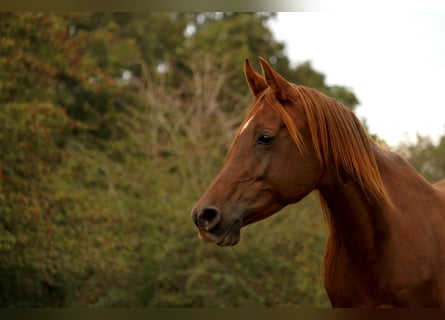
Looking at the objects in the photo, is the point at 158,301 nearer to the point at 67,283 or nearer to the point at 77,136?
the point at 67,283

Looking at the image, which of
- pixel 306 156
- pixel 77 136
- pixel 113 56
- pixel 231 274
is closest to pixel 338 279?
pixel 306 156

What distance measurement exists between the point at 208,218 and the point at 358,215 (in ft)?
2.60


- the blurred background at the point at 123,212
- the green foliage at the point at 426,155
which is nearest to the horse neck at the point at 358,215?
the blurred background at the point at 123,212

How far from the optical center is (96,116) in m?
16.3

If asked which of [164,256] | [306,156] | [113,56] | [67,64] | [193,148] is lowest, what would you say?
[164,256]

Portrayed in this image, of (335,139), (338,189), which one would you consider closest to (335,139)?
(335,139)

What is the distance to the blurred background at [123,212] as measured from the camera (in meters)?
8.66

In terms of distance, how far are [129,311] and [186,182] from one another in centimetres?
753

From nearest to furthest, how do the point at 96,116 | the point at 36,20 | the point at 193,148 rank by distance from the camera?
the point at 36,20 < the point at 193,148 < the point at 96,116

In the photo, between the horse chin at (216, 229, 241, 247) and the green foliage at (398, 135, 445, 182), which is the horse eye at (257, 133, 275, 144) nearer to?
the horse chin at (216, 229, 241, 247)

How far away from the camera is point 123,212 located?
1053 centimetres

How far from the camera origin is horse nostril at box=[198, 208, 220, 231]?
Result: 3.26m

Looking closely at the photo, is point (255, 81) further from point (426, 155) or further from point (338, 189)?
point (426, 155)

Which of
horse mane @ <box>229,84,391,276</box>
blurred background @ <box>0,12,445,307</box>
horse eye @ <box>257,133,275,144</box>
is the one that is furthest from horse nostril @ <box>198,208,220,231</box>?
blurred background @ <box>0,12,445,307</box>
